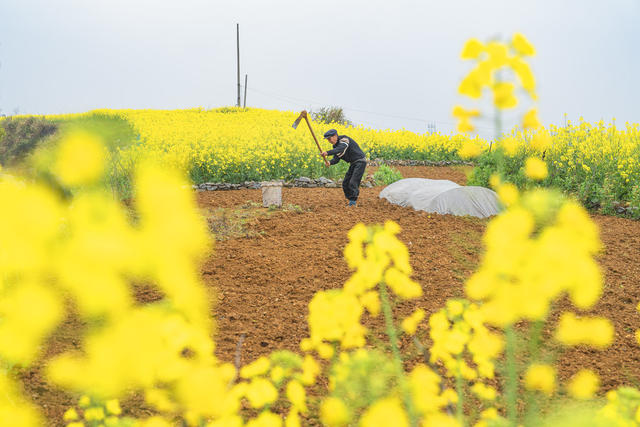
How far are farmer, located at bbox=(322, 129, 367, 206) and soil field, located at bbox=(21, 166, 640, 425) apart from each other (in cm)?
35

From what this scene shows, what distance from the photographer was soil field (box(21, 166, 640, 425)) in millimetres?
3549

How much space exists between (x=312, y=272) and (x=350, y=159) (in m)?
4.49

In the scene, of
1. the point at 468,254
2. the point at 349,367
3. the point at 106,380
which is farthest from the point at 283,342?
the point at 468,254

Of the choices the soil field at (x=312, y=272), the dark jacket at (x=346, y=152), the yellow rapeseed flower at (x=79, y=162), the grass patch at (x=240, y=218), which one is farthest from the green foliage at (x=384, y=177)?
the yellow rapeseed flower at (x=79, y=162)

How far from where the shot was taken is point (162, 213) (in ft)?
3.19

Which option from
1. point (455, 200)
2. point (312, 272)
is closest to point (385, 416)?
point (312, 272)

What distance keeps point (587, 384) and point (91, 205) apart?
72.1 inches

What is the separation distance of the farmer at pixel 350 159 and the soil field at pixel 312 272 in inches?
13.8

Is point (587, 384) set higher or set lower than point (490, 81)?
lower

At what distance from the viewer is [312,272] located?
203 inches

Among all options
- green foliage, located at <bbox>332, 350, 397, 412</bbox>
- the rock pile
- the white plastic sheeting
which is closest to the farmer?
the white plastic sheeting

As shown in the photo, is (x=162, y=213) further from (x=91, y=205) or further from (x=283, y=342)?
(x=283, y=342)

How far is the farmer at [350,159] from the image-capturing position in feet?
29.2

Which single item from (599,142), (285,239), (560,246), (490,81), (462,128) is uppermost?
(490,81)
